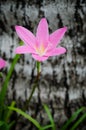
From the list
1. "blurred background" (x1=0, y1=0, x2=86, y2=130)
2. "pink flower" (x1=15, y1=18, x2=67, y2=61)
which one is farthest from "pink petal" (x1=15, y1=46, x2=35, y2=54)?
"blurred background" (x1=0, y1=0, x2=86, y2=130)

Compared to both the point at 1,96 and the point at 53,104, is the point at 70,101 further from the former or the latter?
the point at 1,96

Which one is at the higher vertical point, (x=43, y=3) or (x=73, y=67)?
(x=43, y=3)

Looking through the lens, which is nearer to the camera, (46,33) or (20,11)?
(46,33)

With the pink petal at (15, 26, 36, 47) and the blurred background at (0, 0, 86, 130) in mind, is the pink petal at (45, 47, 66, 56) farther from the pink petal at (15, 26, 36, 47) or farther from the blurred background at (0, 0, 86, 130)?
the blurred background at (0, 0, 86, 130)

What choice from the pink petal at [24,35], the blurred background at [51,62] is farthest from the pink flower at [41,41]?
the blurred background at [51,62]

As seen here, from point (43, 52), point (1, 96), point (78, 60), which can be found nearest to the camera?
point (43, 52)

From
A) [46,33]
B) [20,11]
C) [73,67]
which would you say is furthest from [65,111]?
[46,33]

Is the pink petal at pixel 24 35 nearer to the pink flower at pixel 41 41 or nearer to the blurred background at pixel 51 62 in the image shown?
the pink flower at pixel 41 41

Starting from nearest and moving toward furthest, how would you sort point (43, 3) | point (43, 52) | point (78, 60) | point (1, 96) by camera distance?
point (43, 52) < point (1, 96) < point (43, 3) < point (78, 60)
